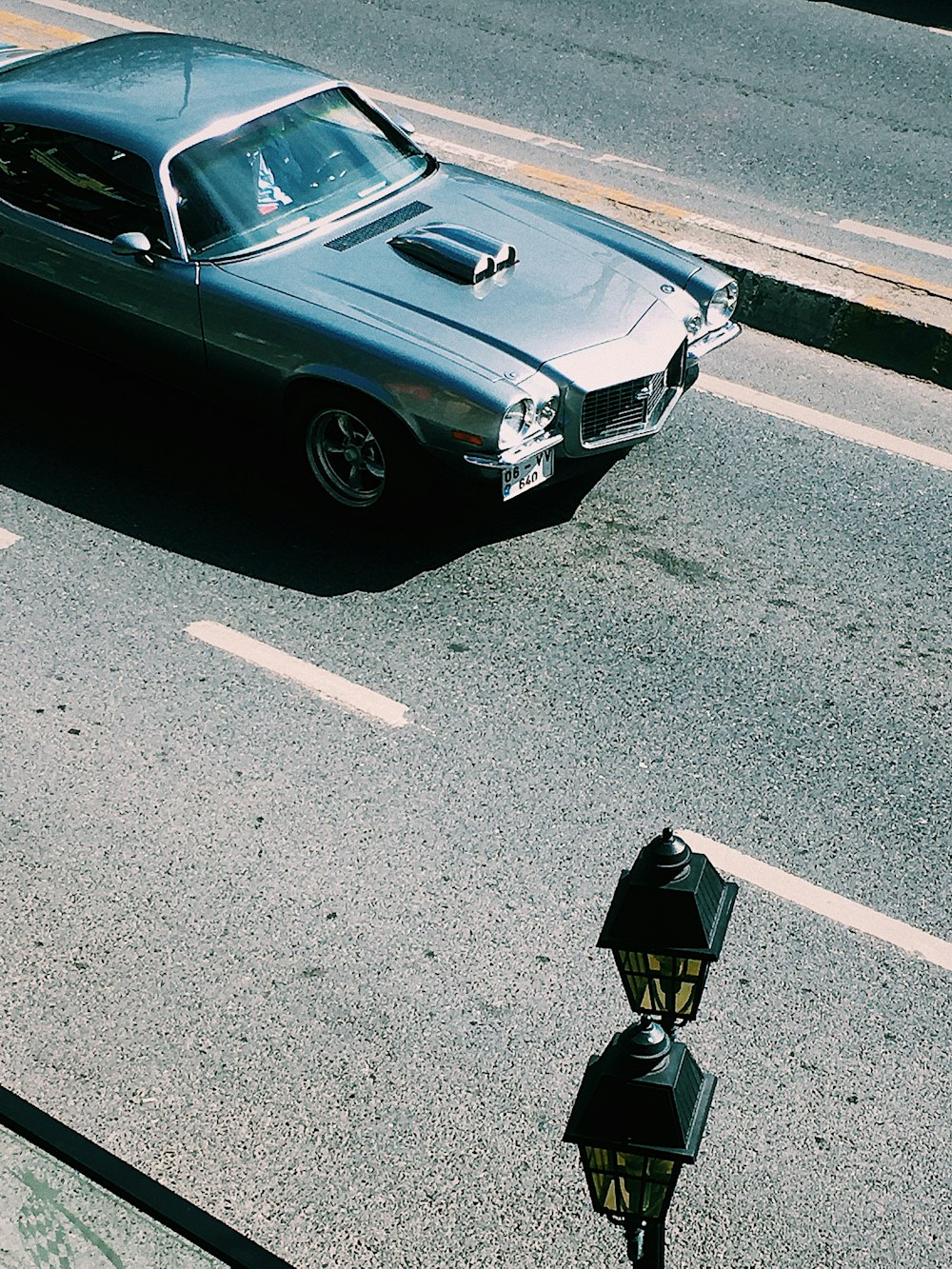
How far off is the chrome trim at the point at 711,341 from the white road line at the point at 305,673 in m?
2.29

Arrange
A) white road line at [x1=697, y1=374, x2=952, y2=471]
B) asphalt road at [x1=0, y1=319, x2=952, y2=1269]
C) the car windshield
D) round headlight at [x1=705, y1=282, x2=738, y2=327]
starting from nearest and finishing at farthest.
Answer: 1. asphalt road at [x1=0, y1=319, x2=952, y2=1269]
2. the car windshield
3. round headlight at [x1=705, y1=282, x2=738, y2=327]
4. white road line at [x1=697, y1=374, x2=952, y2=471]

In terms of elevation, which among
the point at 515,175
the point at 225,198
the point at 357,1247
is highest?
the point at 225,198

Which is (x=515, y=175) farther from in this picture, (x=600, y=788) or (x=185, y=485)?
(x=600, y=788)

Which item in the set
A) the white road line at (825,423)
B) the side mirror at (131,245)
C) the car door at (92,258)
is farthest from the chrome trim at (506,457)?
the white road line at (825,423)

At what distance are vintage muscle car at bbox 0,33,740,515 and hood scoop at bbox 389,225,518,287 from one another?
0.04 feet

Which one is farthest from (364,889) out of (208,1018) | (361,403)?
Result: (361,403)

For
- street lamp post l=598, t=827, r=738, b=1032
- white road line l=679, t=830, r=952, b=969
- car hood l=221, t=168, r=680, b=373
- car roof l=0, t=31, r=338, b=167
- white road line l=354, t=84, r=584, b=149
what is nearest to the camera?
street lamp post l=598, t=827, r=738, b=1032

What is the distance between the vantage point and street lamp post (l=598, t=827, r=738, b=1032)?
2688 mm

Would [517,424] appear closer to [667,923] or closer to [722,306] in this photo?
[722,306]

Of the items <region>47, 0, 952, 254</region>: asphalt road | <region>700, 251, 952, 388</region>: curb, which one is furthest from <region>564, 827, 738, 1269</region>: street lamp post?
<region>47, 0, 952, 254</region>: asphalt road

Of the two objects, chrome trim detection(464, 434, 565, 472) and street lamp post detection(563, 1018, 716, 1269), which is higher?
street lamp post detection(563, 1018, 716, 1269)

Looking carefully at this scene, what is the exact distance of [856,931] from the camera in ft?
15.0

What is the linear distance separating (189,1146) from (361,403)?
10.5 feet

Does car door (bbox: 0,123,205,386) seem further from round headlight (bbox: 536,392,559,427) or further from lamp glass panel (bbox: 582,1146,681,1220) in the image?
lamp glass panel (bbox: 582,1146,681,1220)
